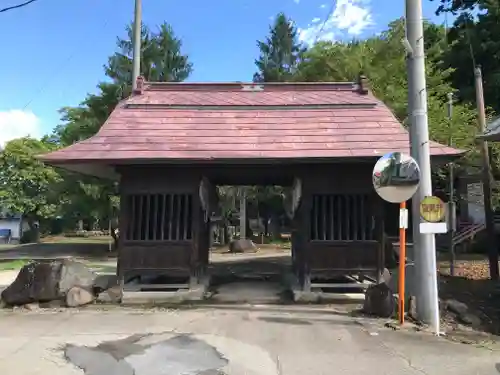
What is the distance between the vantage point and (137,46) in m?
17.0

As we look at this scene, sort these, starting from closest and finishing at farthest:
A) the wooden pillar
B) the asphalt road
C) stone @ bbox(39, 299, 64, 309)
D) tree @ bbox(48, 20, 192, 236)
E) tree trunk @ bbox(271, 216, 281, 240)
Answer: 1. the asphalt road
2. stone @ bbox(39, 299, 64, 309)
3. the wooden pillar
4. tree @ bbox(48, 20, 192, 236)
5. tree trunk @ bbox(271, 216, 281, 240)

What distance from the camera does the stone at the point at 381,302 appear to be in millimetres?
8789

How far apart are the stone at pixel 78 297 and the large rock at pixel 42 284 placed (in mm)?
91

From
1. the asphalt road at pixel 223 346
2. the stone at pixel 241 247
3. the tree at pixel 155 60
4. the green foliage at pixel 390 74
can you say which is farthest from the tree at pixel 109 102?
the asphalt road at pixel 223 346

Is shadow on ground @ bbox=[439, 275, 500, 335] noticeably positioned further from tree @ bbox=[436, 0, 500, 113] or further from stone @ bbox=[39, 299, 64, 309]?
tree @ bbox=[436, 0, 500, 113]

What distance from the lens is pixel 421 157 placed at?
8445 millimetres

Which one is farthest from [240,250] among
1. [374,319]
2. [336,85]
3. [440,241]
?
[374,319]

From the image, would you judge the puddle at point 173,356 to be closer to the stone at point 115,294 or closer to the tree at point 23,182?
the stone at point 115,294

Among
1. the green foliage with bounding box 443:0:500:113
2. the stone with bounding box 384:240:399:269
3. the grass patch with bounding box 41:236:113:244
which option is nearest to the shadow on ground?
the stone with bounding box 384:240:399:269

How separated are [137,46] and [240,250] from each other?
1321 cm

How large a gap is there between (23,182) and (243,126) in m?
32.5

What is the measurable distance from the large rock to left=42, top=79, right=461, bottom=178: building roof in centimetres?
228

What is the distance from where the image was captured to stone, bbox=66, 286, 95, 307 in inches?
392

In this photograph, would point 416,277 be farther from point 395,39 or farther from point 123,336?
point 395,39
